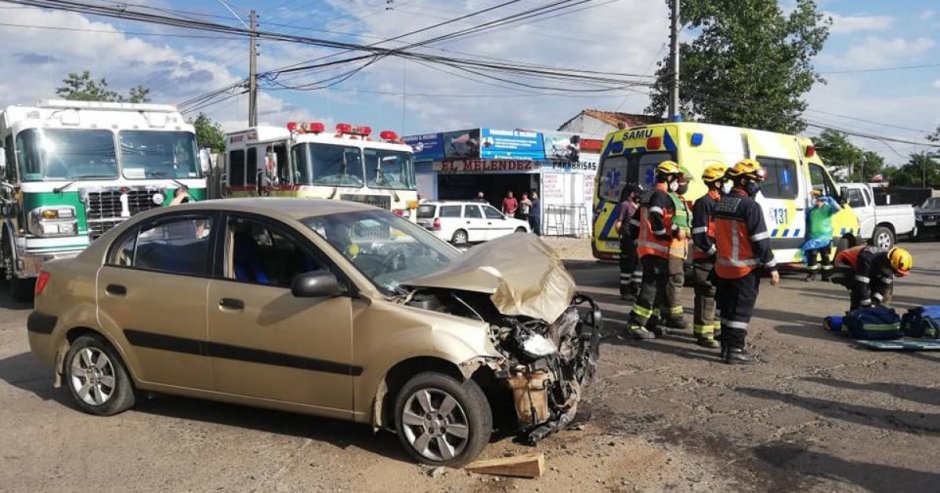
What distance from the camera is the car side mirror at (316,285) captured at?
406cm

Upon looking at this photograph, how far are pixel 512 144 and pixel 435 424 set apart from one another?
23.8 metres

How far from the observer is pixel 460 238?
68.8ft

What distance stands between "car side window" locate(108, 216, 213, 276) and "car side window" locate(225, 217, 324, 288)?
19cm

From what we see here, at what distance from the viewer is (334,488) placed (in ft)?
12.6

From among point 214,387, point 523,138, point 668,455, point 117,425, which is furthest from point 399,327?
point 523,138

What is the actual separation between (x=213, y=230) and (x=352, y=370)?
1465 mm

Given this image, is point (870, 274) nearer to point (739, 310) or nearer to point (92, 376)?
point (739, 310)

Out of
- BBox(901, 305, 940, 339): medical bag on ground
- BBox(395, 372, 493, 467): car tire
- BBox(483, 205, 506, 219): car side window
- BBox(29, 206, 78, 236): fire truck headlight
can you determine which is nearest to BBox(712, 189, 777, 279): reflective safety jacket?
BBox(901, 305, 940, 339): medical bag on ground

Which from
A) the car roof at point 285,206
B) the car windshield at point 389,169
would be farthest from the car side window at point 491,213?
the car roof at point 285,206

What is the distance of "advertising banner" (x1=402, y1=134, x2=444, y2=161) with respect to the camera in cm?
2908

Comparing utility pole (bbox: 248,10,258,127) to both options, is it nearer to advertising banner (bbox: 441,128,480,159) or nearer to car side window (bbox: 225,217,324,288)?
advertising banner (bbox: 441,128,480,159)

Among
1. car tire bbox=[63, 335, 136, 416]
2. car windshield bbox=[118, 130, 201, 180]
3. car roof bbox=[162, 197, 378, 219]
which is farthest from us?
car windshield bbox=[118, 130, 201, 180]

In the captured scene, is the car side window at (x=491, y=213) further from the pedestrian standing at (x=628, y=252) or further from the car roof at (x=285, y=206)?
the car roof at (x=285, y=206)

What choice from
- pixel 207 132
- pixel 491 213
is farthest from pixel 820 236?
pixel 207 132
